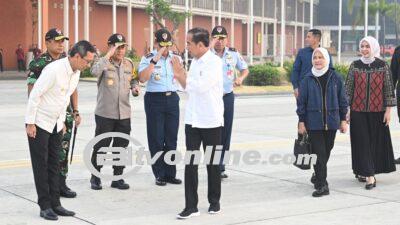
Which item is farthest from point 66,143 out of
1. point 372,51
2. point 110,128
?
point 372,51

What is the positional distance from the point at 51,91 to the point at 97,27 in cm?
4698

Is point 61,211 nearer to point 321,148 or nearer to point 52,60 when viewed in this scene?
point 52,60

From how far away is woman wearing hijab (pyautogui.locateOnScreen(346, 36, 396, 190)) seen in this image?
9.24 metres

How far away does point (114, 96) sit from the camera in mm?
8914

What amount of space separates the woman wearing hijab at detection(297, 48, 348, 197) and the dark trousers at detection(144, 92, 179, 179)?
64.0 inches

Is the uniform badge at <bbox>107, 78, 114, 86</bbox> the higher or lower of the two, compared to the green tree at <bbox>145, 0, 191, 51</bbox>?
lower

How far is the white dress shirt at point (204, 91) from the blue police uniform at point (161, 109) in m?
1.76

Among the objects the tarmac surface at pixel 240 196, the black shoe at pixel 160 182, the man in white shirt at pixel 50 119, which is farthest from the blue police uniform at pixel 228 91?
the man in white shirt at pixel 50 119

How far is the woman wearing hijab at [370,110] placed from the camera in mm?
9242

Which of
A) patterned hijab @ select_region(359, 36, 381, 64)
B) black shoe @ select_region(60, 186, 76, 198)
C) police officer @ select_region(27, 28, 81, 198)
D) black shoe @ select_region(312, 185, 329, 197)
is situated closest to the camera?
police officer @ select_region(27, 28, 81, 198)

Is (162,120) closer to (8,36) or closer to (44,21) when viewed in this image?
(44,21)

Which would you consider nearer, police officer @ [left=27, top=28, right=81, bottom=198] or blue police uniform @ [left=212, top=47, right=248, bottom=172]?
police officer @ [left=27, top=28, right=81, bottom=198]

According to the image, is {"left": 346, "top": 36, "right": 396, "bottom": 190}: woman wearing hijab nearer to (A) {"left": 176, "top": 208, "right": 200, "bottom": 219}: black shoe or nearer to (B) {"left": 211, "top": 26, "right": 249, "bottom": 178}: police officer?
(B) {"left": 211, "top": 26, "right": 249, "bottom": 178}: police officer

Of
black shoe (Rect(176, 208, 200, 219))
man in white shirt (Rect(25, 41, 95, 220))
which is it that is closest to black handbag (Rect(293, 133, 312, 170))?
black shoe (Rect(176, 208, 200, 219))
